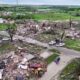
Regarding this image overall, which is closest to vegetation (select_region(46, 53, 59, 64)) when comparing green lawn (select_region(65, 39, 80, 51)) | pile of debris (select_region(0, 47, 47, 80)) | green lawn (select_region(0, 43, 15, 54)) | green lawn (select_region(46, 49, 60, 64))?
green lawn (select_region(46, 49, 60, 64))

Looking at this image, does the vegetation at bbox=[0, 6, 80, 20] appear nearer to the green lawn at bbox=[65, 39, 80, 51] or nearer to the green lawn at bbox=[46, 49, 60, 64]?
the green lawn at bbox=[65, 39, 80, 51]

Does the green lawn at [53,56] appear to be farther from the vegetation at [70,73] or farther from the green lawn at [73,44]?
the green lawn at [73,44]

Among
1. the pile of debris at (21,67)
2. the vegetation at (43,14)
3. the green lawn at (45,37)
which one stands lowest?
the vegetation at (43,14)

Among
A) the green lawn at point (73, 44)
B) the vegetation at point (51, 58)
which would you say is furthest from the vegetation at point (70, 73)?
the green lawn at point (73, 44)

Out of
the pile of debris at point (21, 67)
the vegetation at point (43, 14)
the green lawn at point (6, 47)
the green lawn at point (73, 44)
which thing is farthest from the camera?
the vegetation at point (43, 14)

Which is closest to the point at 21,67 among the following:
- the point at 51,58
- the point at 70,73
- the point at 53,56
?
the point at 70,73

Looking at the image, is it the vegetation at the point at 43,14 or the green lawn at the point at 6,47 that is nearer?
the green lawn at the point at 6,47

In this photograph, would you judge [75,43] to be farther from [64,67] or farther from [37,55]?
[64,67]

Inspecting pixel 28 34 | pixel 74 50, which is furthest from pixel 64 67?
pixel 28 34
